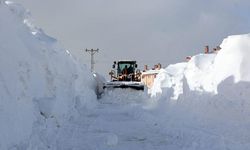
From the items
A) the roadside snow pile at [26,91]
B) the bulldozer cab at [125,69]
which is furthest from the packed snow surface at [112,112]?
the bulldozer cab at [125,69]

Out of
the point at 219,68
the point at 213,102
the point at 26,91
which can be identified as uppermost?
the point at 219,68

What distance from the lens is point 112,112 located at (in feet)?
62.8

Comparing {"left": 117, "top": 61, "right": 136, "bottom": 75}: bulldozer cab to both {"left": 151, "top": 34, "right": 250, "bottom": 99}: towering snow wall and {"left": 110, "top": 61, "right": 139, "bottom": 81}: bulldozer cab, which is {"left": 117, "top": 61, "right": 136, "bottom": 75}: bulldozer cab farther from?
{"left": 151, "top": 34, "right": 250, "bottom": 99}: towering snow wall

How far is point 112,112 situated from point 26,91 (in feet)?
29.0

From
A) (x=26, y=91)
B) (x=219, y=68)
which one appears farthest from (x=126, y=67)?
(x=26, y=91)

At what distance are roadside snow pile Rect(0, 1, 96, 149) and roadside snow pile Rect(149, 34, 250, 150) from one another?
2.91 metres

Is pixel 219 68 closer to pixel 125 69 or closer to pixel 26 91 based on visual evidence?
pixel 26 91

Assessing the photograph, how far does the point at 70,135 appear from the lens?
12039mm

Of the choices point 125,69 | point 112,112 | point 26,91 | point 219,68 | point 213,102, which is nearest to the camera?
point 26,91

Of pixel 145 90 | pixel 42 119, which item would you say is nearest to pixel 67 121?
pixel 42 119

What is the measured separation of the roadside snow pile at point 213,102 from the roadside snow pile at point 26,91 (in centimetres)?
291

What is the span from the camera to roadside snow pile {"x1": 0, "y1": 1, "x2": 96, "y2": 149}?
8.62 metres

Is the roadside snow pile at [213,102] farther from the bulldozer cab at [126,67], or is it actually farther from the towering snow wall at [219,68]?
the bulldozer cab at [126,67]

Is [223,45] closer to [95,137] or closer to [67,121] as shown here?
[67,121]
